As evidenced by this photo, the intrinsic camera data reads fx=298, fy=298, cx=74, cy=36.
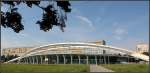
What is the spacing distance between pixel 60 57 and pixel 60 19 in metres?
47.1

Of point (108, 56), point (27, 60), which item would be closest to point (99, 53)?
point (108, 56)

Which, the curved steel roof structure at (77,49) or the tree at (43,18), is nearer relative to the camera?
the tree at (43,18)

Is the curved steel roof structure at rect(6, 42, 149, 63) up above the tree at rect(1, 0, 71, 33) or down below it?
below

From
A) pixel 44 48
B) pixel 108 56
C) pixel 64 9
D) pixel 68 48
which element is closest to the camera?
pixel 64 9

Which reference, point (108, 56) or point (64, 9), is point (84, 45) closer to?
point (108, 56)

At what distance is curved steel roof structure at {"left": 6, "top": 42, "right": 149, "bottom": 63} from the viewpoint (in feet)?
173

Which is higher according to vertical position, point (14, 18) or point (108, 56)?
point (14, 18)

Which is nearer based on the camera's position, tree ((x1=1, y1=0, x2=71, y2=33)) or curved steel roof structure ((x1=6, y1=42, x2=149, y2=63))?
tree ((x1=1, y1=0, x2=71, y2=33))

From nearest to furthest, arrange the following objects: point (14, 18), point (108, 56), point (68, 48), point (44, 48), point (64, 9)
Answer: point (64, 9)
point (14, 18)
point (108, 56)
point (68, 48)
point (44, 48)

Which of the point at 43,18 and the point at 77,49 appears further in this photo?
the point at 77,49

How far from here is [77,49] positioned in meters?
55.0

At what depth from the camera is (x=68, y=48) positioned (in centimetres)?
5562

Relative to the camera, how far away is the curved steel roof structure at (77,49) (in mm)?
52625

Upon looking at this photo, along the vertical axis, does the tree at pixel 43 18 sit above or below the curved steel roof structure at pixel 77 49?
above
